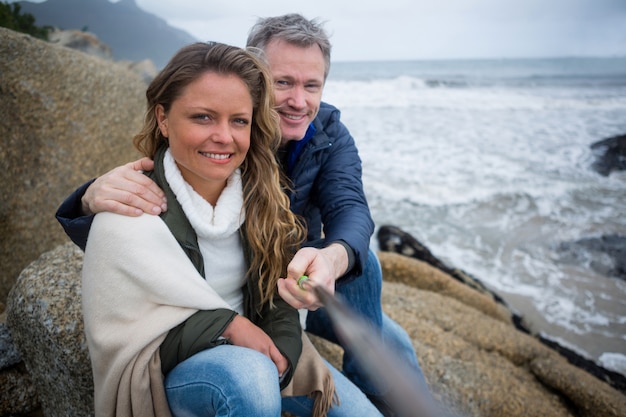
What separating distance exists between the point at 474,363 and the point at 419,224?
16.3ft

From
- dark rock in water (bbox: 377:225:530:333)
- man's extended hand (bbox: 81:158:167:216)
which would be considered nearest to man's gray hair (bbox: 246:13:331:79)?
man's extended hand (bbox: 81:158:167:216)

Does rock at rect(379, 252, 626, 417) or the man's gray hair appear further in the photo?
rock at rect(379, 252, 626, 417)

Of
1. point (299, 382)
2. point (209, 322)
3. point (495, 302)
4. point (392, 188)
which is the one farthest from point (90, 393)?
point (392, 188)

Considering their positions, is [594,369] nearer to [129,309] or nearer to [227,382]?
[227,382]

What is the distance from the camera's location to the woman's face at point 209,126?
5.97ft

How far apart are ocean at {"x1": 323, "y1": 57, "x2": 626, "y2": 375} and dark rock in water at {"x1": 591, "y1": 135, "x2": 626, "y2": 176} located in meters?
0.31

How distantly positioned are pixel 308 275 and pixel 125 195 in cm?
87

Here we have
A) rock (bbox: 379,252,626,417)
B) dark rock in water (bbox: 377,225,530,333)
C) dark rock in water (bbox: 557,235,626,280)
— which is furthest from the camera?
dark rock in water (bbox: 557,235,626,280)

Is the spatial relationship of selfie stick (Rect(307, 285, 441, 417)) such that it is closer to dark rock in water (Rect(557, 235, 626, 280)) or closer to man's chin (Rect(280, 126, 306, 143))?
man's chin (Rect(280, 126, 306, 143))

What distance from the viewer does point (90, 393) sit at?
209 centimetres

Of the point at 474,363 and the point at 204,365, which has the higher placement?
the point at 204,365

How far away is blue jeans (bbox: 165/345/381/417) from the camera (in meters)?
1.51

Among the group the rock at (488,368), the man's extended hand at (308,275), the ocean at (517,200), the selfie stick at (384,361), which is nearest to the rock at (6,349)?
the man's extended hand at (308,275)

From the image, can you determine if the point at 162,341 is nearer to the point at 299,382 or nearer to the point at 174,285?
the point at 174,285
